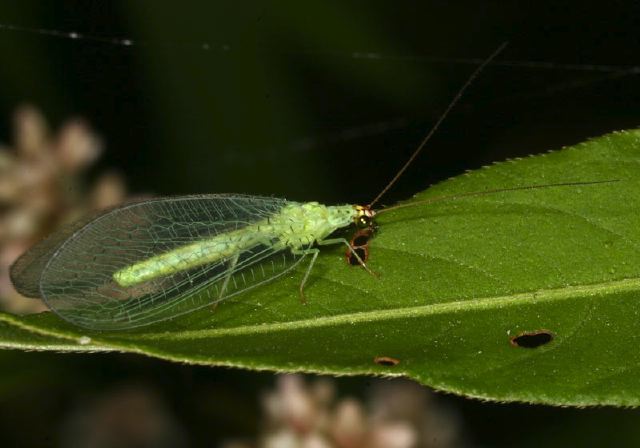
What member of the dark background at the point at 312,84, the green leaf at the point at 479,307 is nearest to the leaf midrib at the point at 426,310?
the green leaf at the point at 479,307

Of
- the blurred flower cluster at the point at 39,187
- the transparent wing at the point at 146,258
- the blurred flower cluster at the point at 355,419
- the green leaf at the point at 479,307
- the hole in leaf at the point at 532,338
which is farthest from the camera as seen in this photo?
the blurred flower cluster at the point at 39,187

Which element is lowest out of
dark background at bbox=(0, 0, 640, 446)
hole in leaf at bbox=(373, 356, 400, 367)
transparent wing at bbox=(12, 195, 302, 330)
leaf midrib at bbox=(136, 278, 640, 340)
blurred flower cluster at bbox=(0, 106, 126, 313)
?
hole in leaf at bbox=(373, 356, 400, 367)

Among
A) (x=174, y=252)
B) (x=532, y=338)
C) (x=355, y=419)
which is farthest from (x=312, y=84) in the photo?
(x=532, y=338)

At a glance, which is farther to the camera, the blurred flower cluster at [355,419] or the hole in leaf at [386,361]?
the blurred flower cluster at [355,419]

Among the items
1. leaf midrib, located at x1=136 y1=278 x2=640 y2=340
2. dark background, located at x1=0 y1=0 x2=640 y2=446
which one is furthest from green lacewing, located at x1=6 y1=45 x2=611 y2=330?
dark background, located at x1=0 y1=0 x2=640 y2=446

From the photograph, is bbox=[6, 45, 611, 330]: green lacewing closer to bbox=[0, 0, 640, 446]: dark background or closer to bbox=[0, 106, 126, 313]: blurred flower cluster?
bbox=[0, 106, 126, 313]: blurred flower cluster

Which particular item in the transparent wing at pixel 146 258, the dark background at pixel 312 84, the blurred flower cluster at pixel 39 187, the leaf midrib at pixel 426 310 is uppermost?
the dark background at pixel 312 84

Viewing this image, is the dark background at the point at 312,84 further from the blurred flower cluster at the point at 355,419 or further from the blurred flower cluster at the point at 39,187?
the blurred flower cluster at the point at 355,419
